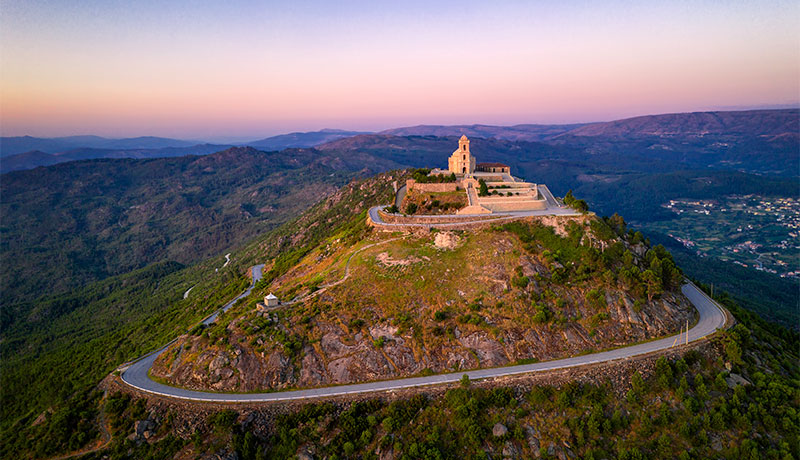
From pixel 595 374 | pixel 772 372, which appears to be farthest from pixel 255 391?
pixel 772 372

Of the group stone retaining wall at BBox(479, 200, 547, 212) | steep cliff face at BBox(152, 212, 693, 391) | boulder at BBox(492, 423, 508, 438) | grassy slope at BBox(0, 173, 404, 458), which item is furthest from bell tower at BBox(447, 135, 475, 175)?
boulder at BBox(492, 423, 508, 438)

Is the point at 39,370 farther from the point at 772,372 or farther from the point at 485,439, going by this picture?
the point at 772,372

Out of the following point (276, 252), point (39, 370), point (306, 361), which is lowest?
point (39, 370)

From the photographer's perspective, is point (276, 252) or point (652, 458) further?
point (276, 252)

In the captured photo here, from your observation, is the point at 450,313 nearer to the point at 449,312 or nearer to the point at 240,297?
the point at 449,312

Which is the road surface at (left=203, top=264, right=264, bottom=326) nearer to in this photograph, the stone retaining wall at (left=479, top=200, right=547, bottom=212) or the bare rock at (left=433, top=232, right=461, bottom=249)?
the bare rock at (left=433, top=232, right=461, bottom=249)

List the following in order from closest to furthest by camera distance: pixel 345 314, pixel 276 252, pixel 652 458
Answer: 1. pixel 652 458
2. pixel 345 314
3. pixel 276 252

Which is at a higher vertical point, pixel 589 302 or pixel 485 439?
pixel 589 302
